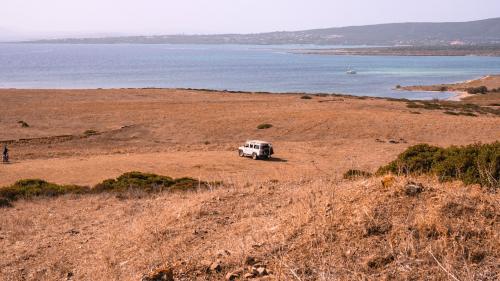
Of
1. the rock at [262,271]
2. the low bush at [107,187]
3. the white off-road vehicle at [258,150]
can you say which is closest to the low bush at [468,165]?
the rock at [262,271]

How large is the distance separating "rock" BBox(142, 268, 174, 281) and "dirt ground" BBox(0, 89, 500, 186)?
44.6 feet

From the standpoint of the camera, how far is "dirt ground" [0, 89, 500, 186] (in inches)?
1251

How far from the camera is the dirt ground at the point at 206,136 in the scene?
1251 inches

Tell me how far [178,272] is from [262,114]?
162 ft

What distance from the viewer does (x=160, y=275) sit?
836 centimetres

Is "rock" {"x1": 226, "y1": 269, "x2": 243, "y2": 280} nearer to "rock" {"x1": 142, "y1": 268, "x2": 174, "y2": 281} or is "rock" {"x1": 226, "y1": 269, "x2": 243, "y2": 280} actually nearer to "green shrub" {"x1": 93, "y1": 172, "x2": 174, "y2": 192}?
"rock" {"x1": 142, "y1": 268, "x2": 174, "y2": 281}

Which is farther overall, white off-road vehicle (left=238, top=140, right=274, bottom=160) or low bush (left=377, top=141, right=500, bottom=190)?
white off-road vehicle (left=238, top=140, right=274, bottom=160)

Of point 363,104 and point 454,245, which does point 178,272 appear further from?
point 363,104

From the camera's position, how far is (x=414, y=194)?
10.1 metres

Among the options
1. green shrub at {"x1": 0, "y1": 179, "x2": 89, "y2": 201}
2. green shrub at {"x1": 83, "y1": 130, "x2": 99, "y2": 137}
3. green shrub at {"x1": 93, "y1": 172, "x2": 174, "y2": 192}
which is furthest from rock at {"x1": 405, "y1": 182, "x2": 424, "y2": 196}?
green shrub at {"x1": 83, "y1": 130, "x2": 99, "y2": 137}

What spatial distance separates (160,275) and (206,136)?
3937 centimetres

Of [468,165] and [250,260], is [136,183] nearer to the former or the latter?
[468,165]

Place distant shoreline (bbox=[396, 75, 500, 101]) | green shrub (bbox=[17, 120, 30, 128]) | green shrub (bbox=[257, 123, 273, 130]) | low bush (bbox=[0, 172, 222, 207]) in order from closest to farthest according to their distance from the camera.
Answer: low bush (bbox=[0, 172, 222, 207]), green shrub (bbox=[257, 123, 273, 130]), green shrub (bbox=[17, 120, 30, 128]), distant shoreline (bbox=[396, 75, 500, 101])

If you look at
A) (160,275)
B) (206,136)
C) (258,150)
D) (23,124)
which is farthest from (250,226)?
(23,124)
